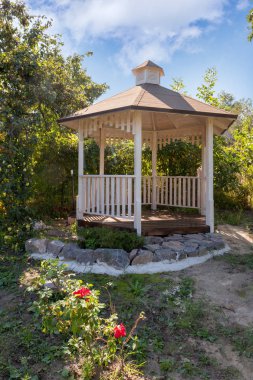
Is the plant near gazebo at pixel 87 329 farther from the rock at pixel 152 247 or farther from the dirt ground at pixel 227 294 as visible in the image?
the rock at pixel 152 247

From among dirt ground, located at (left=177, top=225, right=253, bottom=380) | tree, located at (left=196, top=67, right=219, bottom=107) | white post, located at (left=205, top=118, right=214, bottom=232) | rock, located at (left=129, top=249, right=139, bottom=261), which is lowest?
dirt ground, located at (left=177, top=225, right=253, bottom=380)

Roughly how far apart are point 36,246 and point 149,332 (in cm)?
289

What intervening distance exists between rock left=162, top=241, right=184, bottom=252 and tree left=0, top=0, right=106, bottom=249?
2.60m

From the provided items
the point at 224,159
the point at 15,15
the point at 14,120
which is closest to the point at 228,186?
the point at 224,159

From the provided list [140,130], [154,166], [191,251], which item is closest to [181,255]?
[191,251]

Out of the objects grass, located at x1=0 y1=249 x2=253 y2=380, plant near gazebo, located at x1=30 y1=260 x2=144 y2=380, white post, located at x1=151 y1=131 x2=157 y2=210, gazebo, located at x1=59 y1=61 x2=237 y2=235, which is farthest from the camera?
white post, located at x1=151 y1=131 x2=157 y2=210

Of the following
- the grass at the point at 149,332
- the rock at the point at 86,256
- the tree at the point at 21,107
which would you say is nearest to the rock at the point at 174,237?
the grass at the point at 149,332

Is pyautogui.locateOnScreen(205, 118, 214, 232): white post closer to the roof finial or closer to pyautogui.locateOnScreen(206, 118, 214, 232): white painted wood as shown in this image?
pyautogui.locateOnScreen(206, 118, 214, 232): white painted wood

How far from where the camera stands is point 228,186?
363 inches

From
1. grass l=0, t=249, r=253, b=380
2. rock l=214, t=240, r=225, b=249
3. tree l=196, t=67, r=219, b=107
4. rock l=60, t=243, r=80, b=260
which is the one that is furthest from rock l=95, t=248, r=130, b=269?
tree l=196, t=67, r=219, b=107

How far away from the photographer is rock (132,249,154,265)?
4.74 metres

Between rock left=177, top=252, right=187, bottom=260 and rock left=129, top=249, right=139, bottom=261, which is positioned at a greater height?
rock left=129, top=249, right=139, bottom=261

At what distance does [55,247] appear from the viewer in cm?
524

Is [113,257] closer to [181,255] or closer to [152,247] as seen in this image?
[152,247]
